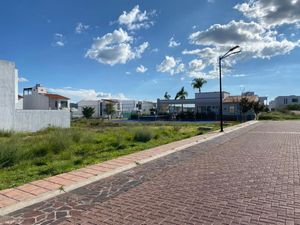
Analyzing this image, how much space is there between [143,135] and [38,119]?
1459 cm

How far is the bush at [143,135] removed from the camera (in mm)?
14562

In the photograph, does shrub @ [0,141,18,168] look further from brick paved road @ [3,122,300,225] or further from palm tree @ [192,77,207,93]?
palm tree @ [192,77,207,93]

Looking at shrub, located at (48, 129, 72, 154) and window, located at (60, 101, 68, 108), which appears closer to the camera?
shrub, located at (48, 129, 72, 154)

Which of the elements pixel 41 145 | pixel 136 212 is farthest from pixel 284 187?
pixel 41 145

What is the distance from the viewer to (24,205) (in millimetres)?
4746

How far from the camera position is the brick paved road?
4152mm

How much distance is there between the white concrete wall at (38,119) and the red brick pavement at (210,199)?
1986 cm

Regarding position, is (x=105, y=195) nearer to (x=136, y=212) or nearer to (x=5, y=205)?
(x=136, y=212)

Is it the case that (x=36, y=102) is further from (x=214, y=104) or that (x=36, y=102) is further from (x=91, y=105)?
(x=214, y=104)

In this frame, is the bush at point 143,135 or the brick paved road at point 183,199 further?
the bush at point 143,135

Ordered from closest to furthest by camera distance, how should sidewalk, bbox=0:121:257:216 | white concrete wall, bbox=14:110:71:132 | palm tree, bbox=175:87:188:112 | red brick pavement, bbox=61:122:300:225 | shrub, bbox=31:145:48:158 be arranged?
red brick pavement, bbox=61:122:300:225 < sidewalk, bbox=0:121:257:216 < shrub, bbox=31:145:48:158 < white concrete wall, bbox=14:110:71:132 < palm tree, bbox=175:87:188:112

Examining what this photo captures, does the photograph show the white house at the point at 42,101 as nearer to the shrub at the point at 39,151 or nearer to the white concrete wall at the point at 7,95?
the white concrete wall at the point at 7,95

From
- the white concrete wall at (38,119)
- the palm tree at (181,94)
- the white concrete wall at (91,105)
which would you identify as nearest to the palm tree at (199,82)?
the palm tree at (181,94)

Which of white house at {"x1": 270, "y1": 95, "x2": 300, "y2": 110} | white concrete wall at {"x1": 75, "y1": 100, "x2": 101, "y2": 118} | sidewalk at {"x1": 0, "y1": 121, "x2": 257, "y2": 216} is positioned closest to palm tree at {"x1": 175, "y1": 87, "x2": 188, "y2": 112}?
white concrete wall at {"x1": 75, "y1": 100, "x2": 101, "y2": 118}
